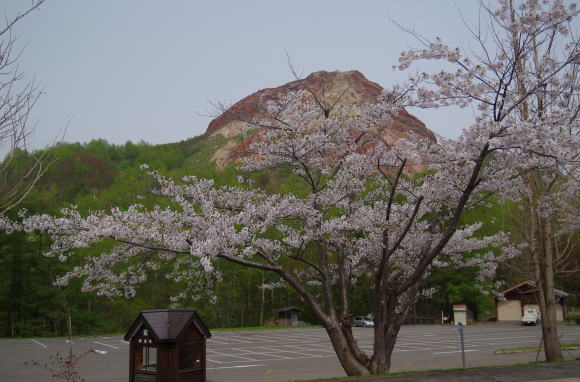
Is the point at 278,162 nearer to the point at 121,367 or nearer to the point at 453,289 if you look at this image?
the point at 121,367

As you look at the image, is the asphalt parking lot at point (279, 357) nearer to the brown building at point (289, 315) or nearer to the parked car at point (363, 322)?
the parked car at point (363, 322)

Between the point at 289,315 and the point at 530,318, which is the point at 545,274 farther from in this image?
the point at 289,315

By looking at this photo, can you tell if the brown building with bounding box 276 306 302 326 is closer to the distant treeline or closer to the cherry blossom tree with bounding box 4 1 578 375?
the distant treeline

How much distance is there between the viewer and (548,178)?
11828 millimetres

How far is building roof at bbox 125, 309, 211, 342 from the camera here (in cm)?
1021

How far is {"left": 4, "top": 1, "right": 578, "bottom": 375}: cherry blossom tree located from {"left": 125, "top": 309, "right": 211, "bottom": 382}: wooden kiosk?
829 mm

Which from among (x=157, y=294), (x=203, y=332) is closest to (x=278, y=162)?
(x=203, y=332)

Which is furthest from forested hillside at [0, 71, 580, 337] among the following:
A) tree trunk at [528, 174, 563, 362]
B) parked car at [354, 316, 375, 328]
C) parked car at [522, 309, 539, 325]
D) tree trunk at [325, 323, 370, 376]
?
tree trunk at [325, 323, 370, 376]

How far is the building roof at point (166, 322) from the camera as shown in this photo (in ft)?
33.5

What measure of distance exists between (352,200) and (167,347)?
16.7 ft

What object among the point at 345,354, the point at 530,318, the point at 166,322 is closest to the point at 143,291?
the point at 530,318

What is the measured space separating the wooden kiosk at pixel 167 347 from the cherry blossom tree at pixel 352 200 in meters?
0.83

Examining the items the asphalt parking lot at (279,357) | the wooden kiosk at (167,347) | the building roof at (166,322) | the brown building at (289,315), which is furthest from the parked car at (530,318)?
the building roof at (166,322)

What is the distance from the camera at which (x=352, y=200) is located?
11727 millimetres
